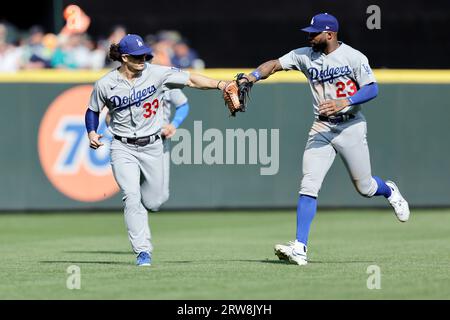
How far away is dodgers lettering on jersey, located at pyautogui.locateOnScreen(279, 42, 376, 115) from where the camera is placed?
31.5 ft

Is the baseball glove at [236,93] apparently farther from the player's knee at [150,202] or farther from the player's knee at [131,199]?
the player's knee at [131,199]

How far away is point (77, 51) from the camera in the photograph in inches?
673

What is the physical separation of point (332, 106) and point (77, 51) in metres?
8.28

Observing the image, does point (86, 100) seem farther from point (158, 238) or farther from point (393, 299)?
point (393, 299)

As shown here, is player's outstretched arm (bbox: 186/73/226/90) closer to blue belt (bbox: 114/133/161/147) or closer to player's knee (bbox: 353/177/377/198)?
blue belt (bbox: 114/133/161/147)

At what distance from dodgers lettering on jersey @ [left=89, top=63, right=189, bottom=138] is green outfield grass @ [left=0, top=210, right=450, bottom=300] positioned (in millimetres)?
1115

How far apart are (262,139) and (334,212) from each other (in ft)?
4.67

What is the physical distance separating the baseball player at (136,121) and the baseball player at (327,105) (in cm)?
75

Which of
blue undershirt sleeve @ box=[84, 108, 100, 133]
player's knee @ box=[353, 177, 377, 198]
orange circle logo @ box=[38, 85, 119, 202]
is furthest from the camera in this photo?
orange circle logo @ box=[38, 85, 119, 202]

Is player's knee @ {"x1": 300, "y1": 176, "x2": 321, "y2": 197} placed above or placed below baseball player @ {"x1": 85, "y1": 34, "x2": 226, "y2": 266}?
below

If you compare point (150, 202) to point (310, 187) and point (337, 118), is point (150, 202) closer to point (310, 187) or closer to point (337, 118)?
point (310, 187)

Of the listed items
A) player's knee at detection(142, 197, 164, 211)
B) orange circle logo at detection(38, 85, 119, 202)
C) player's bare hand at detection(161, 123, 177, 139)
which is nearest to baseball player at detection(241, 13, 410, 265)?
player's knee at detection(142, 197, 164, 211)

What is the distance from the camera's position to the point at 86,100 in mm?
16016

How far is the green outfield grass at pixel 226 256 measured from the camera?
311 inches
